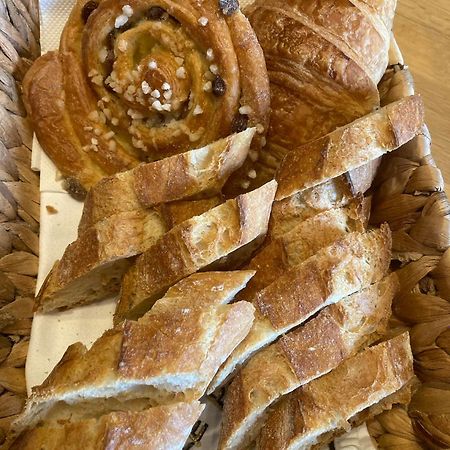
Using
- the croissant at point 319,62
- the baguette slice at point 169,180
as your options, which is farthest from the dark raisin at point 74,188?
the croissant at point 319,62

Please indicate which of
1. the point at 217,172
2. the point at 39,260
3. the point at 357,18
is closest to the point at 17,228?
the point at 39,260

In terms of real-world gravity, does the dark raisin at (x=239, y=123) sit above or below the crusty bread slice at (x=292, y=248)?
above

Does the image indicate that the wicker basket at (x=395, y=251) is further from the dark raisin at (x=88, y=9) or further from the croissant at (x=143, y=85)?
the dark raisin at (x=88, y=9)

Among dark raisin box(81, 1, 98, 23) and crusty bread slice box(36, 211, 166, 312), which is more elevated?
dark raisin box(81, 1, 98, 23)

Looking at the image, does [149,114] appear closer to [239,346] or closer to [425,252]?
[239,346]

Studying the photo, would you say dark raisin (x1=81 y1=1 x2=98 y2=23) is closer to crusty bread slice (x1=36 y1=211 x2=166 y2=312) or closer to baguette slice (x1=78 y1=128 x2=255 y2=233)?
baguette slice (x1=78 y1=128 x2=255 y2=233)

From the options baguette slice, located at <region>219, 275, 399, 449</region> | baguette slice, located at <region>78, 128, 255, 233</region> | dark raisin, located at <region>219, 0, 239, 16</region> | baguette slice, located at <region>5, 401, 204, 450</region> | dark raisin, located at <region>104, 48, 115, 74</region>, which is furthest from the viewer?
dark raisin, located at <region>104, 48, 115, 74</region>

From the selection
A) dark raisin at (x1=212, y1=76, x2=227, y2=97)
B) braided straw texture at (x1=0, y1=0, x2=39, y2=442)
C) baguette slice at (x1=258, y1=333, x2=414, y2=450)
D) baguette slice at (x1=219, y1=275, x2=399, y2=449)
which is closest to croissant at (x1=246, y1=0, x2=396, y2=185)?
dark raisin at (x1=212, y1=76, x2=227, y2=97)
